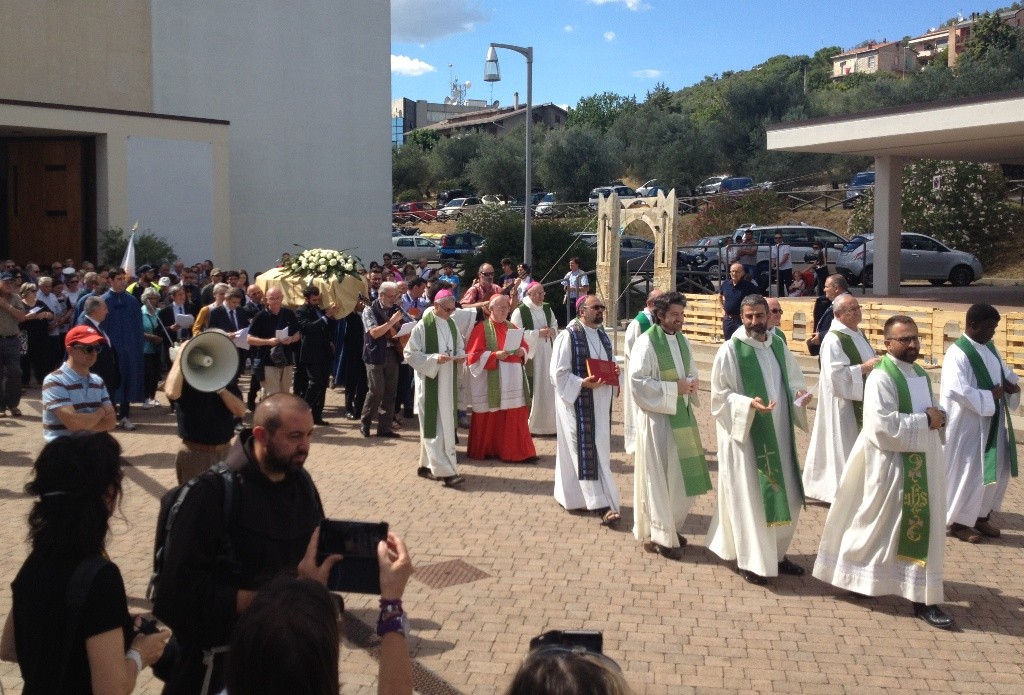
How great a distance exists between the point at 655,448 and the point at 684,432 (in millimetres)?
284

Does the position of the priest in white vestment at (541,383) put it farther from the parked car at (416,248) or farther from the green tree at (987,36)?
the green tree at (987,36)

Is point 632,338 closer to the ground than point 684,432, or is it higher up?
higher up

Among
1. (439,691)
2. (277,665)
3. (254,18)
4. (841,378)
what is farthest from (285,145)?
(277,665)

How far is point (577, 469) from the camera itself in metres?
9.19

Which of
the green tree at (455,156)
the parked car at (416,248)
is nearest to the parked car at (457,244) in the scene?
the parked car at (416,248)

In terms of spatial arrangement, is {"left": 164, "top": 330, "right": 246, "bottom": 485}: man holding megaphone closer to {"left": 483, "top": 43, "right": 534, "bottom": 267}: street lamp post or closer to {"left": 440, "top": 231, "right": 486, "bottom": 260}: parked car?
{"left": 483, "top": 43, "right": 534, "bottom": 267}: street lamp post

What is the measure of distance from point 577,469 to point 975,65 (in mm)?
49340

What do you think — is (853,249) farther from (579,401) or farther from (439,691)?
(439,691)

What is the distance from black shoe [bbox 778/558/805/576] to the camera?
7.61 metres

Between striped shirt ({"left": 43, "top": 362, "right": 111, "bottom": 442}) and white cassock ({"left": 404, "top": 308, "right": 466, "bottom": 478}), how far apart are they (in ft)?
12.5

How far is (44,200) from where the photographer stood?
85.5ft

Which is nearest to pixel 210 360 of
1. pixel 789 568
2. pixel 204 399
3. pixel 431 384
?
pixel 204 399

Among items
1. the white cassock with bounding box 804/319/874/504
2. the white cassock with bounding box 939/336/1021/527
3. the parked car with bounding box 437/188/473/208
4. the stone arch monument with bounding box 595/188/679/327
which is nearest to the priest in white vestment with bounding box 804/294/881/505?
the white cassock with bounding box 804/319/874/504

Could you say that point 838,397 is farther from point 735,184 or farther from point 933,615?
point 735,184
